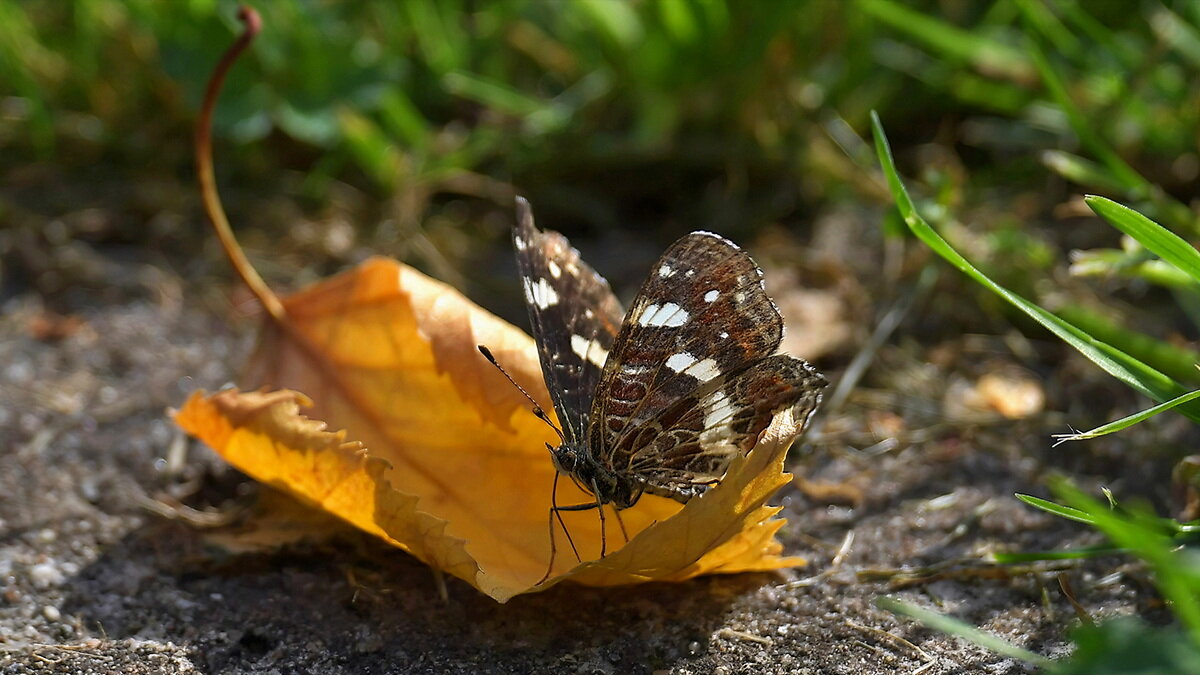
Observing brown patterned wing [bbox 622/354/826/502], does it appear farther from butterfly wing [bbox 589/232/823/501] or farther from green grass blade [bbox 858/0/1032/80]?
green grass blade [bbox 858/0/1032/80]

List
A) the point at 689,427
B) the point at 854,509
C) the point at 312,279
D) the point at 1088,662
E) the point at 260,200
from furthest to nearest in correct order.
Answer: the point at 260,200 → the point at 312,279 → the point at 854,509 → the point at 689,427 → the point at 1088,662

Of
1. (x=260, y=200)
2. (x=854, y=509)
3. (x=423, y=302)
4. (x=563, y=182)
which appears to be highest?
(x=260, y=200)

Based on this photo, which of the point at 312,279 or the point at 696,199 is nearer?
the point at 312,279

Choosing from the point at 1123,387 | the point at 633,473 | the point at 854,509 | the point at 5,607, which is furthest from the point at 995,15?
the point at 5,607

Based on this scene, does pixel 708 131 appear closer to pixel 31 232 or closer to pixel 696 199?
pixel 696 199

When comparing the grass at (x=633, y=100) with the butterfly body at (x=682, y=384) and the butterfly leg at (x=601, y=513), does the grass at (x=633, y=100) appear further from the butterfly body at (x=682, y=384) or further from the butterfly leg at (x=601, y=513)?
the butterfly leg at (x=601, y=513)

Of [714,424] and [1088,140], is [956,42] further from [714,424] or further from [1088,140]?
[714,424]

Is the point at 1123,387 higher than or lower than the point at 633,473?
lower
